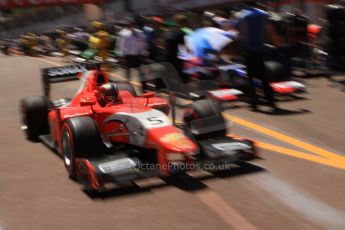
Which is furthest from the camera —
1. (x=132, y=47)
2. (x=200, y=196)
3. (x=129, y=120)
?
(x=132, y=47)

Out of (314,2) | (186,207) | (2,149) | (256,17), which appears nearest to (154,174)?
(186,207)

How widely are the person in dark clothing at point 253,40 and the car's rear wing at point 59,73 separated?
114 inches

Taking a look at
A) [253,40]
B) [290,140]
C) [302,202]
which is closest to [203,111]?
[290,140]

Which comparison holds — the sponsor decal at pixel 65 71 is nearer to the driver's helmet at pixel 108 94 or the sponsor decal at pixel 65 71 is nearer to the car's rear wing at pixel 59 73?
the car's rear wing at pixel 59 73

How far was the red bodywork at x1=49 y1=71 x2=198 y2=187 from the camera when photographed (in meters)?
6.18

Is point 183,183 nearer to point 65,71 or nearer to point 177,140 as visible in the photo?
point 177,140

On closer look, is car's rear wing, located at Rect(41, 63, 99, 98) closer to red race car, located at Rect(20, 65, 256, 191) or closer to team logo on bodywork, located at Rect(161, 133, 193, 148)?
red race car, located at Rect(20, 65, 256, 191)

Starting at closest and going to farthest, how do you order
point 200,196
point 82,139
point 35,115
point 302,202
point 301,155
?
1. point 302,202
2. point 200,196
3. point 82,139
4. point 301,155
5. point 35,115

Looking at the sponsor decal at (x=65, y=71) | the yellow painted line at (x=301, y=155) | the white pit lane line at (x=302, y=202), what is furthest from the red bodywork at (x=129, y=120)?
the yellow painted line at (x=301, y=155)

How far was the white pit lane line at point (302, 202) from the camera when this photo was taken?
5.18m

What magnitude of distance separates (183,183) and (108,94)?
65.4 inches

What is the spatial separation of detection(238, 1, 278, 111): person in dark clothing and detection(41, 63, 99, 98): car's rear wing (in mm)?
2908

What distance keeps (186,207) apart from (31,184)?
2058mm

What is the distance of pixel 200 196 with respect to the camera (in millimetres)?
5875
